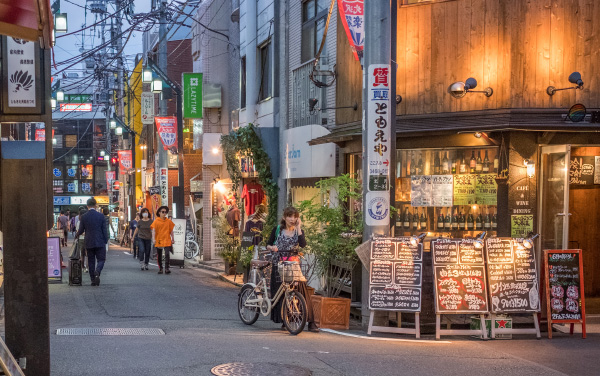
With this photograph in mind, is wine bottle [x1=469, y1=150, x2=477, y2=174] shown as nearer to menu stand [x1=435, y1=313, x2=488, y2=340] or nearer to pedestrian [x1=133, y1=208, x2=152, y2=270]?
menu stand [x1=435, y1=313, x2=488, y2=340]

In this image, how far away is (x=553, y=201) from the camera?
12.8 meters

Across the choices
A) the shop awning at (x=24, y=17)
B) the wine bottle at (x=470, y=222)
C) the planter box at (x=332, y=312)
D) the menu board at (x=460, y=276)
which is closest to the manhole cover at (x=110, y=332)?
the planter box at (x=332, y=312)

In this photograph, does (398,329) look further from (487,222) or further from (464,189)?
(464,189)

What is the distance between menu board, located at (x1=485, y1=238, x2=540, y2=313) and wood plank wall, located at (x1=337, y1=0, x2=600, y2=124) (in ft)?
9.49

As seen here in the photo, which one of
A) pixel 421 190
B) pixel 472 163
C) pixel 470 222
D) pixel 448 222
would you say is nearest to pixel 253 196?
pixel 421 190

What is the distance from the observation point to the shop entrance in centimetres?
1266

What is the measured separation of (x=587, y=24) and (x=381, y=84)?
373 cm

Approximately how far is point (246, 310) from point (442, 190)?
4.04 meters

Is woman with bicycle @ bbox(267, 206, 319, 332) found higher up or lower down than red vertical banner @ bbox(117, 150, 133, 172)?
lower down

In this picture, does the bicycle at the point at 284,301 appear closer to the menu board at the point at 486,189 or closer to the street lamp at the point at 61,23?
the menu board at the point at 486,189

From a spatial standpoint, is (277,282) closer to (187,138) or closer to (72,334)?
(72,334)

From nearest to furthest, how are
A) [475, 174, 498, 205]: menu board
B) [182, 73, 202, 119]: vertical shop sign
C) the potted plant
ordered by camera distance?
the potted plant
[475, 174, 498, 205]: menu board
[182, 73, 202, 119]: vertical shop sign

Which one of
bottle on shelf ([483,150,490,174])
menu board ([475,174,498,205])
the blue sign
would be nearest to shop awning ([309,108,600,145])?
bottle on shelf ([483,150,490,174])

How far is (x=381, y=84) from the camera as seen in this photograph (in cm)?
1167
